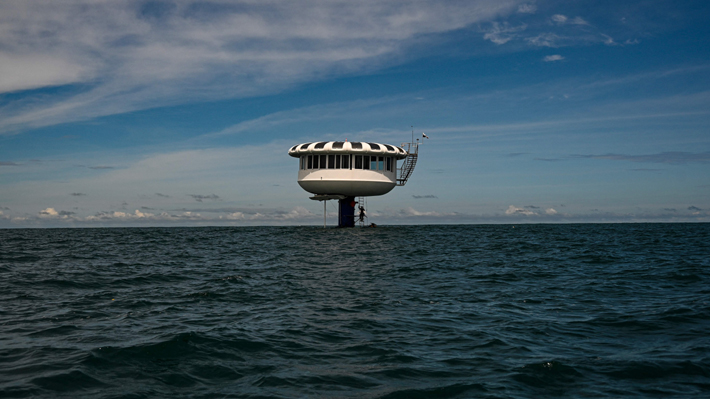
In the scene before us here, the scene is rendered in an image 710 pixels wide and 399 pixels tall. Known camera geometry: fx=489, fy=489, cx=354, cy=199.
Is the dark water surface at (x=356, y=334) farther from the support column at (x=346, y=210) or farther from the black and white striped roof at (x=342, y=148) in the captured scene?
the support column at (x=346, y=210)

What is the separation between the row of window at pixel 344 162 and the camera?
4303cm

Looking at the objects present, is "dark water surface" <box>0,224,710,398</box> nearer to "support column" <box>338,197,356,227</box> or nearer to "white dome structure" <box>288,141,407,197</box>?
"white dome structure" <box>288,141,407,197</box>

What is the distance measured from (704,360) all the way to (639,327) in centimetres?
219

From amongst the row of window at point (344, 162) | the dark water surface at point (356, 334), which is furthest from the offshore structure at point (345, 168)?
the dark water surface at point (356, 334)

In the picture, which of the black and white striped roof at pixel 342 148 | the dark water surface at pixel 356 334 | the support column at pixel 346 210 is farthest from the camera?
the support column at pixel 346 210

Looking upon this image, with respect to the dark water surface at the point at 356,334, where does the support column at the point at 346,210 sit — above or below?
above

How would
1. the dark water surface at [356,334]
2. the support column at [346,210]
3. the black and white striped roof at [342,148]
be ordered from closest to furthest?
the dark water surface at [356,334] → the black and white striped roof at [342,148] → the support column at [346,210]

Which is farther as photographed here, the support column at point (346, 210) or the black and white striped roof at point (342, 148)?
the support column at point (346, 210)

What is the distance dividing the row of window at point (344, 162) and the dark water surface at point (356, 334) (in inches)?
1056

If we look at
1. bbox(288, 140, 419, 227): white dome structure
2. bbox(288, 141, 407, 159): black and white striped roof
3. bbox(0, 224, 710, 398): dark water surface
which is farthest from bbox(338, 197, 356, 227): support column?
bbox(0, 224, 710, 398): dark water surface

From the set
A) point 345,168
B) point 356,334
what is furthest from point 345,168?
point 356,334

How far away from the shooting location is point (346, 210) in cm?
4653

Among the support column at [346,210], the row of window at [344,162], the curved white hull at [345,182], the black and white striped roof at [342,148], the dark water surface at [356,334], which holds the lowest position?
the dark water surface at [356,334]

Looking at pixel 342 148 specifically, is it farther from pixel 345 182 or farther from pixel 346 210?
pixel 346 210
